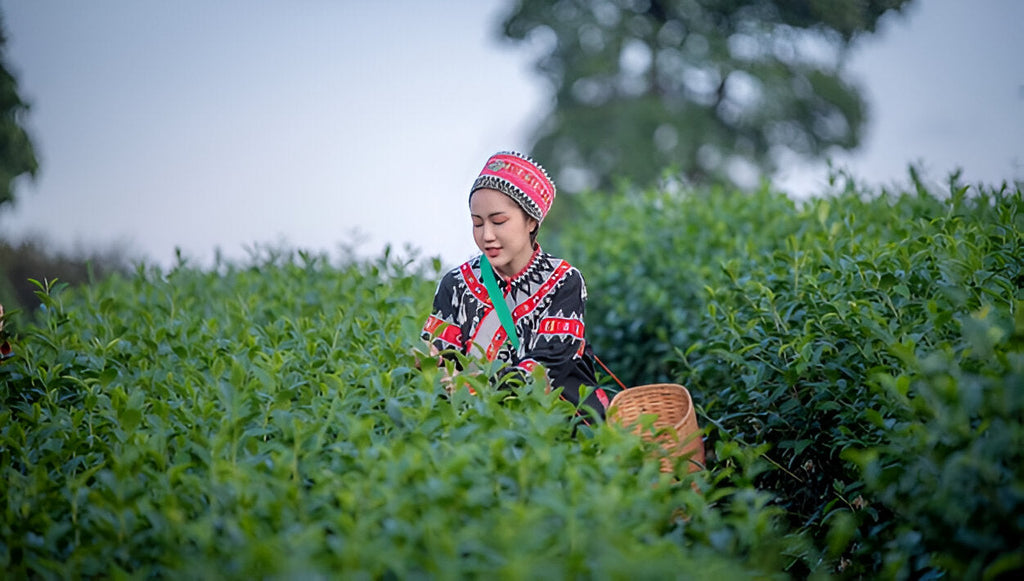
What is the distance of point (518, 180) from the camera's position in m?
3.75

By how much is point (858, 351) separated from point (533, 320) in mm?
1316

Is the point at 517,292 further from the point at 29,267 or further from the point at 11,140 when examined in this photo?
the point at 11,140

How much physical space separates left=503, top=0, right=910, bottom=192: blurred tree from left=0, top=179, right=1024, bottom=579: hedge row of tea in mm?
10875

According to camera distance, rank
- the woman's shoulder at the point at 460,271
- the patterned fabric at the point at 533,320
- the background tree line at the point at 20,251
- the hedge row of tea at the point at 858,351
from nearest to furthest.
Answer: the hedge row of tea at the point at 858,351 → the patterned fabric at the point at 533,320 → the woman's shoulder at the point at 460,271 → the background tree line at the point at 20,251

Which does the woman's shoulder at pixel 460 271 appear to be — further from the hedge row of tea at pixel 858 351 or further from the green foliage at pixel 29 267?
the green foliage at pixel 29 267

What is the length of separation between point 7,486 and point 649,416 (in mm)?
1777

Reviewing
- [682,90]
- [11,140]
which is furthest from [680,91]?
[11,140]

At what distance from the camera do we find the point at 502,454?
2225 millimetres

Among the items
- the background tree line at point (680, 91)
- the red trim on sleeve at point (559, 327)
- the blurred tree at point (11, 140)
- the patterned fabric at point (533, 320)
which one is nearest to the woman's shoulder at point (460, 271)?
the patterned fabric at point (533, 320)

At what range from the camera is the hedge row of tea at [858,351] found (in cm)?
204

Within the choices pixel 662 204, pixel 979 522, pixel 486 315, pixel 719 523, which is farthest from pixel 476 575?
pixel 662 204

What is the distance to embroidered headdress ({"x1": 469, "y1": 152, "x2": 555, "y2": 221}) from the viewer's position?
373 cm

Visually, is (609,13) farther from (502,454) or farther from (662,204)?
(502,454)

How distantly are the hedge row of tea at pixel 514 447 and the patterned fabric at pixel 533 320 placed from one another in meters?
0.31
